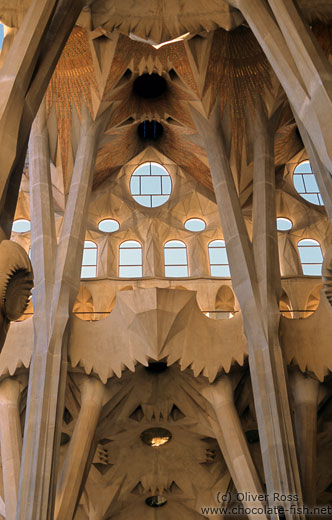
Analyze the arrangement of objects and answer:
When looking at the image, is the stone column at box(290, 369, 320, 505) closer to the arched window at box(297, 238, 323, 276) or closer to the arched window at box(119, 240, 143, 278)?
the arched window at box(297, 238, 323, 276)

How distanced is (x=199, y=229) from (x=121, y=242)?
2.07 metres

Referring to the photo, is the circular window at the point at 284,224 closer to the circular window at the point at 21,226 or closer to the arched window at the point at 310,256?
the arched window at the point at 310,256

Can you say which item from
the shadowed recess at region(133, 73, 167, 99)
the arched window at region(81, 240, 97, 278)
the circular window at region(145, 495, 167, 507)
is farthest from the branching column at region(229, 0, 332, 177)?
the circular window at region(145, 495, 167, 507)

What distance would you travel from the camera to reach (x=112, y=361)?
13.0 m

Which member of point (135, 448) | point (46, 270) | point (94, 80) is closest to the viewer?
point (46, 270)

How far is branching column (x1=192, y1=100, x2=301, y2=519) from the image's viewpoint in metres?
11.1

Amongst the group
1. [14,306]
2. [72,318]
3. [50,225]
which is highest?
[50,225]

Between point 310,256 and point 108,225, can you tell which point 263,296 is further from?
point 108,225

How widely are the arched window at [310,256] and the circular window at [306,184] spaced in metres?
1.19

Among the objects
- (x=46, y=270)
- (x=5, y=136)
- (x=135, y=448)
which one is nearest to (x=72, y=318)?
(x=46, y=270)

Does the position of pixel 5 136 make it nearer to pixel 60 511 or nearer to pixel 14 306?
pixel 14 306

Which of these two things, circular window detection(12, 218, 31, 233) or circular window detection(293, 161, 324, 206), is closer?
circular window detection(12, 218, 31, 233)

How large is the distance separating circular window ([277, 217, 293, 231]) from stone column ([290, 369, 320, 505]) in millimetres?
5854

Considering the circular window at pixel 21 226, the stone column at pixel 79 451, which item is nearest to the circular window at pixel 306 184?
the circular window at pixel 21 226
